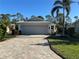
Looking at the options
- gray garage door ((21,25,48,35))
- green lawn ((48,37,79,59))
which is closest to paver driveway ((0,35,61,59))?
green lawn ((48,37,79,59))

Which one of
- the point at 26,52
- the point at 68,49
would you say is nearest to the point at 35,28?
the point at 68,49

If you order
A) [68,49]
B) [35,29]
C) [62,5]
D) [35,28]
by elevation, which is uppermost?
[62,5]

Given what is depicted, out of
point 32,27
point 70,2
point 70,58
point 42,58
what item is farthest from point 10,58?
point 32,27

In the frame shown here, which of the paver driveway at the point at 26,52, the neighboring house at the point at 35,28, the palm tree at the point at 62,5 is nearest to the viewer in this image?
the paver driveway at the point at 26,52

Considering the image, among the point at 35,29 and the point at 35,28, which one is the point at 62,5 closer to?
the point at 35,28

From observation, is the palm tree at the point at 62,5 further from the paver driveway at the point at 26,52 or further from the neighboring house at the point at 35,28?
the paver driveway at the point at 26,52

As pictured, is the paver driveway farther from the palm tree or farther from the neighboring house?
the neighboring house

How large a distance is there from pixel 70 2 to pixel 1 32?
19950mm

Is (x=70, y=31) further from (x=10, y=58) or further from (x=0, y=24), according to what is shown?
(x=10, y=58)

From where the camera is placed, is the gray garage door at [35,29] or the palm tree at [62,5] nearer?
the palm tree at [62,5]

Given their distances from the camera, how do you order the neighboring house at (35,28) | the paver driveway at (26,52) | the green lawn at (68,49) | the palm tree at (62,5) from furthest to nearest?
1. the neighboring house at (35,28)
2. the palm tree at (62,5)
3. the paver driveway at (26,52)
4. the green lawn at (68,49)

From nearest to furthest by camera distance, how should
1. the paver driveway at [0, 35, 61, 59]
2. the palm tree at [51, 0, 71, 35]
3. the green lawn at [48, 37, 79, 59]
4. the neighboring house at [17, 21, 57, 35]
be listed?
the green lawn at [48, 37, 79, 59] → the paver driveway at [0, 35, 61, 59] → the palm tree at [51, 0, 71, 35] → the neighboring house at [17, 21, 57, 35]

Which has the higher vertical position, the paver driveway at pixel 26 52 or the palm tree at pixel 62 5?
the palm tree at pixel 62 5

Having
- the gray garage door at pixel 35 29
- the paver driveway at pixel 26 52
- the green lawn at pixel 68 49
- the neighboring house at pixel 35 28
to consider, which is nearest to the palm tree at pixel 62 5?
the neighboring house at pixel 35 28
